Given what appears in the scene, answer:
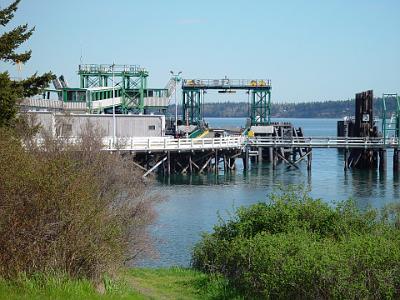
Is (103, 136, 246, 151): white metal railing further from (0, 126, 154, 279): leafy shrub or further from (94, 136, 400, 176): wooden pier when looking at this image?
(0, 126, 154, 279): leafy shrub

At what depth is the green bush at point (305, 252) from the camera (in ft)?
54.8

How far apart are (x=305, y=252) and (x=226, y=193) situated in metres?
29.9

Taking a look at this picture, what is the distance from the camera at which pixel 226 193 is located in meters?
47.4

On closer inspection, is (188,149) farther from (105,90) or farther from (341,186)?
(105,90)

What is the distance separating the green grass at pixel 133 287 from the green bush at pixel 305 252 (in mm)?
615

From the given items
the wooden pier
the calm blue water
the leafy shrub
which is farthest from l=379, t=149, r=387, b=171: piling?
the leafy shrub

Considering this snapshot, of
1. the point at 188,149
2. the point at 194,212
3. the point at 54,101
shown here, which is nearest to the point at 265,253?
the point at 194,212

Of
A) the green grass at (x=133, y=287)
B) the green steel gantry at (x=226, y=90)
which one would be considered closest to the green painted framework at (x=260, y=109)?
the green steel gantry at (x=226, y=90)

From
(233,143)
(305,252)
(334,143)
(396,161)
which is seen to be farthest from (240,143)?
(305,252)

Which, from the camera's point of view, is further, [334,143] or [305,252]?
[334,143]

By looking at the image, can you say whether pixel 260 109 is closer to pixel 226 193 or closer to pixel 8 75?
pixel 226 193

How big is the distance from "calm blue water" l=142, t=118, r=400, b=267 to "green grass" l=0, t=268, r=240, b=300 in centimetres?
339

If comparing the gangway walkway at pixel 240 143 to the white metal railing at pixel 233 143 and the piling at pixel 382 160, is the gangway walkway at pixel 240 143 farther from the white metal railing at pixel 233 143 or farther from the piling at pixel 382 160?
the piling at pixel 382 160

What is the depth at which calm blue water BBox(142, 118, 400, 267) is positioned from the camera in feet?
101
